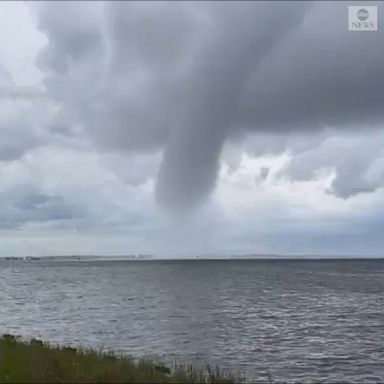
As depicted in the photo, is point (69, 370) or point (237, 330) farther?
point (237, 330)

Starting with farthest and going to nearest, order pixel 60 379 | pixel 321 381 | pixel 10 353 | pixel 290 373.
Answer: pixel 290 373, pixel 321 381, pixel 10 353, pixel 60 379

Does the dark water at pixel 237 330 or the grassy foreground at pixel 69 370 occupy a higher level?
the grassy foreground at pixel 69 370

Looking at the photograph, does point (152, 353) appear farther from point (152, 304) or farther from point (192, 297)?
point (192, 297)

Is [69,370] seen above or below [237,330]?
above

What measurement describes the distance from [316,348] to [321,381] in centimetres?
1100

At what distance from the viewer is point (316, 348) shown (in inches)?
1467

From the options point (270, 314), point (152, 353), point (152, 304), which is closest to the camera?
point (152, 353)

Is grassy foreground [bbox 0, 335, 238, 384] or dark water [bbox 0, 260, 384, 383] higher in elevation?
grassy foreground [bbox 0, 335, 238, 384]

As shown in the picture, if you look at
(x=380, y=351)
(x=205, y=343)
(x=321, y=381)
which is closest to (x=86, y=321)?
(x=205, y=343)

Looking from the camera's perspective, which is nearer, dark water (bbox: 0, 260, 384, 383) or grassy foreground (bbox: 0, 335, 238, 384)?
grassy foreground (bbox: 0, 335, 238, 384)

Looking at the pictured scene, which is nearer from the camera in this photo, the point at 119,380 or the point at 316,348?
the point at 119,380

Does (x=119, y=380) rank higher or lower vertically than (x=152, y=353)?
higher

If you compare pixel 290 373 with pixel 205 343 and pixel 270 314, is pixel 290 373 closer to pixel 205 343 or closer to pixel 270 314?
pixel 205 343

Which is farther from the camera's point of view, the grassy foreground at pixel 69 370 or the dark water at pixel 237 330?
the dark water at pixel 237 330
